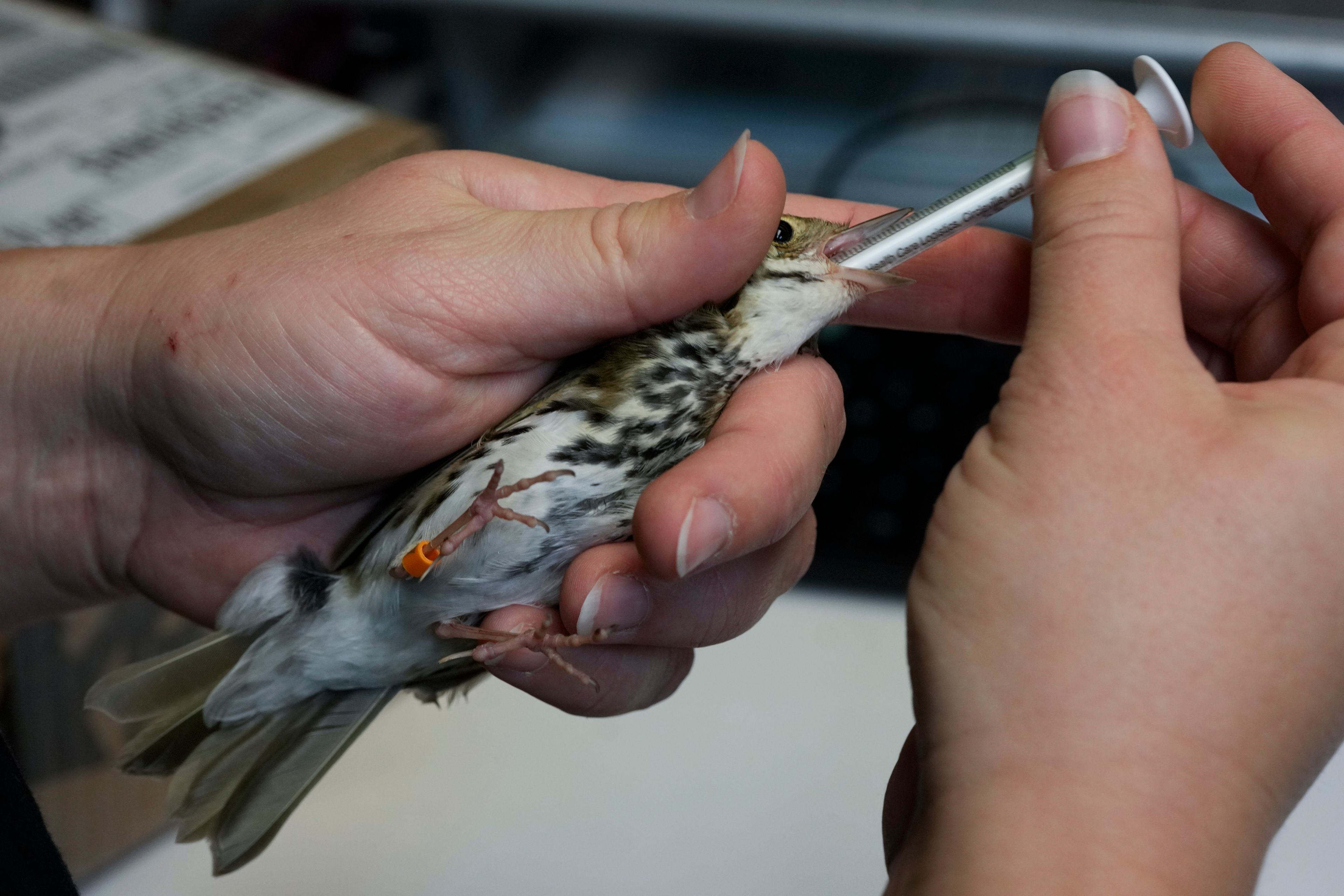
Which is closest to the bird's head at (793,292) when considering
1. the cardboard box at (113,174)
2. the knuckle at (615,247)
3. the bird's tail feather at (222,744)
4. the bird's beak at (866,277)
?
the bird's beak at (866,277)

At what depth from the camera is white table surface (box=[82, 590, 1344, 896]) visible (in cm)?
126

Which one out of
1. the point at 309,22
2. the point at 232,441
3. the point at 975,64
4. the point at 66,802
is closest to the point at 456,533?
the point at 232,441

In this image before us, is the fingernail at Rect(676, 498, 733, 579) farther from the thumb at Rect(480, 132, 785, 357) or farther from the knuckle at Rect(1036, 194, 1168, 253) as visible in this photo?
the knuckle at Rect(1036, 194, 1168, 253)

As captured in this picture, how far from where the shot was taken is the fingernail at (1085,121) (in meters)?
0.78

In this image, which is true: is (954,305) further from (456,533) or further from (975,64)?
(975,64)

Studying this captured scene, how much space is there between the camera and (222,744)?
3.65ft

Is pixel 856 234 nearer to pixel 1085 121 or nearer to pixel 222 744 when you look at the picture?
pixel 1085 121

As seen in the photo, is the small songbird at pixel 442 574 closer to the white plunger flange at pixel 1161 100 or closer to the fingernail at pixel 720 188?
the fingernail at pixel 720 188

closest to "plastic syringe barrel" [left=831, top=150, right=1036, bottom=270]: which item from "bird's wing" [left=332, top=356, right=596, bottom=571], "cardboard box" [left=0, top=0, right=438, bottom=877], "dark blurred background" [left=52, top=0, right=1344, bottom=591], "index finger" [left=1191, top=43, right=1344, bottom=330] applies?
"index finger" [left=1191, top=43, right=1344, bottom=330]

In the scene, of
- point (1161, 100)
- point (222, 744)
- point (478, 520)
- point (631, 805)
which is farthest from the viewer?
point (631, 805)

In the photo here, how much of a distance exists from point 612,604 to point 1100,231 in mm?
541

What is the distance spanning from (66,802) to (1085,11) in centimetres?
190

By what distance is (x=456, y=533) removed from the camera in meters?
0.96

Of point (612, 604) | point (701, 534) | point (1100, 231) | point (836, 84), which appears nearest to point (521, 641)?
point (612, 604)
